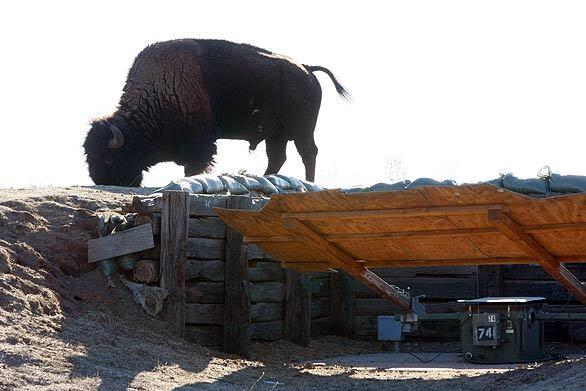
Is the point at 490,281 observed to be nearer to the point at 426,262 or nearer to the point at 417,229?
the point at 426,262

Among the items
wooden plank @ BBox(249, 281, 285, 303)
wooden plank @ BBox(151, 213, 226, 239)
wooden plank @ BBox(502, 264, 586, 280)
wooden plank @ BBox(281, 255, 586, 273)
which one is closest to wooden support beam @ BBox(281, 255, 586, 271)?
wooden plank @ BBox(281, 255, 586, 273)

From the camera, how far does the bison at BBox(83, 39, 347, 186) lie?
1583cm

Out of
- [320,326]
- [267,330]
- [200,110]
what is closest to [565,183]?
[320,326]

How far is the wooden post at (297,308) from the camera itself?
12211 millimetres

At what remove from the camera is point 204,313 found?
10797 mm

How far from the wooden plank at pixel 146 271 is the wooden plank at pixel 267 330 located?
66.4 inches

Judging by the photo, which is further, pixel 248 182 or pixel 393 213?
pixel 248 182

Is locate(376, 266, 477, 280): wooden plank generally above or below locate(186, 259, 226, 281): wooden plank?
above

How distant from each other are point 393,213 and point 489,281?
18.1 feet

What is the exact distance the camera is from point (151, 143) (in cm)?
1620

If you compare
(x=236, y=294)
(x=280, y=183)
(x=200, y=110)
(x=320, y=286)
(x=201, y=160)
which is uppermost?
(x=200, y=110)

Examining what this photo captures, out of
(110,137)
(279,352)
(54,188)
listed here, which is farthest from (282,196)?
(110,137)

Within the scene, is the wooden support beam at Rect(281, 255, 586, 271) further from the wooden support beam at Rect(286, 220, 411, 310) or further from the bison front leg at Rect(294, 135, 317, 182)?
the bison front leg at Rect(294, 135, 317, 182)

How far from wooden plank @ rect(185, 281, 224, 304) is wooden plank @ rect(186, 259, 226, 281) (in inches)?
2.5
